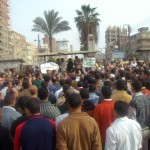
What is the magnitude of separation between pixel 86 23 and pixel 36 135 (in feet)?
148

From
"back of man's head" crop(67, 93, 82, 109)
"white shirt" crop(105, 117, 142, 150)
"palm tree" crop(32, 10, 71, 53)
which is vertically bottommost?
"white shirt" crop(105, 117, 142, 150)

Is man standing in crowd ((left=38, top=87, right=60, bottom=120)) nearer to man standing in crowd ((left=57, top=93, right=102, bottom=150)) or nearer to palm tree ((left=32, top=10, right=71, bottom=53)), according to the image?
man standing in crowd ((left=57, top=93, right=102, bottom=150))

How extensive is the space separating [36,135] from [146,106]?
287 cm

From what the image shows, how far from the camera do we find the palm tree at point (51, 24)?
47487mm

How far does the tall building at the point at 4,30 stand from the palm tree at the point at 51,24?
67505 millimetres

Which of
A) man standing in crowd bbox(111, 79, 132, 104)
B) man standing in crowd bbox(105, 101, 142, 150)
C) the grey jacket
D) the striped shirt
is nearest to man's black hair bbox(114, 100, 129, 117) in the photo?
man standing in crowd bbox(105, 101, 142, 150)

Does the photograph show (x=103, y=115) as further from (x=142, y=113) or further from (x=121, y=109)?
(x=121, y=109)

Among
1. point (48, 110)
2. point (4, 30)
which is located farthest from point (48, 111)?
point (4, 30)

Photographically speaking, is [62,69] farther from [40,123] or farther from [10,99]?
[40,123]

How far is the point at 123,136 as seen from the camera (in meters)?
5.64

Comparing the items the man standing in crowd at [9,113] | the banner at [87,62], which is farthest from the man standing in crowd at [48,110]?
the banner at [87,62]

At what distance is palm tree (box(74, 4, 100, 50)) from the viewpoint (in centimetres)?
4847

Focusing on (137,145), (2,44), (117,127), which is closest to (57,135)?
(117,127)

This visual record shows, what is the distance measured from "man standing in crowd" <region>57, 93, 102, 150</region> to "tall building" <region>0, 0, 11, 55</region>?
11043cm
